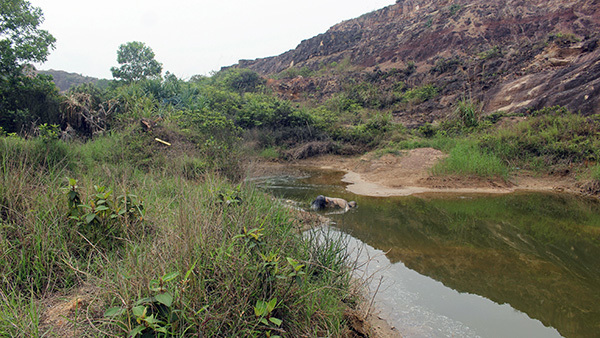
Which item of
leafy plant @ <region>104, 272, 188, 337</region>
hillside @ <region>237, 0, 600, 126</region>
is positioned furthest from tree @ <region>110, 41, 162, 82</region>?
leafy plant @ <region>104, 272, 188, 337</region>

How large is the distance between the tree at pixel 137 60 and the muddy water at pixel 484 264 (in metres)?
31.5

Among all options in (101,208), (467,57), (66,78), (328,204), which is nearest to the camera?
(101,208)

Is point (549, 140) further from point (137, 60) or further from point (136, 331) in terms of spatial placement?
point (137, 60)

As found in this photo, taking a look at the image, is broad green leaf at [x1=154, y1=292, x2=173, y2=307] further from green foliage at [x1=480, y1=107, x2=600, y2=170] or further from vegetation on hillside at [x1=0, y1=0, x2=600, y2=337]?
green foliage at [x1=480, y1=107, x2=600, y2=170]

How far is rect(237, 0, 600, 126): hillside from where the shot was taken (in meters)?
14.6

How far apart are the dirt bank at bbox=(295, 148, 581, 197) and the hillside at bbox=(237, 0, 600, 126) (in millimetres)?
4730

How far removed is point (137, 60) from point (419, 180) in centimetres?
3289

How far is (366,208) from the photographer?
25.8 ft

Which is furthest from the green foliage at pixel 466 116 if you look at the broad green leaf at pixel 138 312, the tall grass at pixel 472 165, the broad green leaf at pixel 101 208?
the broad green leaf at pixel 138 312

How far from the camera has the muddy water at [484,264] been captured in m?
3.18

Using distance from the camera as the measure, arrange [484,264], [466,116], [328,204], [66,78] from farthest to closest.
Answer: [66,78], [466,116], [328,204], [484,264]

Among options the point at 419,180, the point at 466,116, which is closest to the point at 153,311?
the point at 419,180

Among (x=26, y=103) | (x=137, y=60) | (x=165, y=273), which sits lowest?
(x=165, y=273)

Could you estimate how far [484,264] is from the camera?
4.50 metres
